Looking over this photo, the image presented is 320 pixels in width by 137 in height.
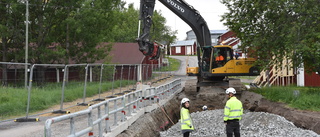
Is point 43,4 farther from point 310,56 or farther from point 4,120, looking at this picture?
point 310,56

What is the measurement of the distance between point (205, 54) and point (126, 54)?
2303cm

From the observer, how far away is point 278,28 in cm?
1909

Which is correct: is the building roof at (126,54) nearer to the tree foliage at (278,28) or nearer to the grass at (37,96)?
the tree foliage at (278,28)

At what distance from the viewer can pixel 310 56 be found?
17.4 m

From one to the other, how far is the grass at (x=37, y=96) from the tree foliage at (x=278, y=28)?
8553mm

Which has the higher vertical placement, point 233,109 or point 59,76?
point 59,76

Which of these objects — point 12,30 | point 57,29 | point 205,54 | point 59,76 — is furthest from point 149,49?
point 57,29

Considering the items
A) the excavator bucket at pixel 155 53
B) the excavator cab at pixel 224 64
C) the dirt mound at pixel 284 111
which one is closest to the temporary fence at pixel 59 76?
the excavator bucket at pixel 155 53

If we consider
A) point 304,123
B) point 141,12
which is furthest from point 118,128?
point 141,12

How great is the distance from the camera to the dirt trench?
1299 cm

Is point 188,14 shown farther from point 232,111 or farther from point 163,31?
point 163,31

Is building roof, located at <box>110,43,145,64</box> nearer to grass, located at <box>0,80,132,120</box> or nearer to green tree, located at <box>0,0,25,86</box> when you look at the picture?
green tree, located at <box>0,0,25,86</box>

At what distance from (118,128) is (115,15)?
72.8 feet

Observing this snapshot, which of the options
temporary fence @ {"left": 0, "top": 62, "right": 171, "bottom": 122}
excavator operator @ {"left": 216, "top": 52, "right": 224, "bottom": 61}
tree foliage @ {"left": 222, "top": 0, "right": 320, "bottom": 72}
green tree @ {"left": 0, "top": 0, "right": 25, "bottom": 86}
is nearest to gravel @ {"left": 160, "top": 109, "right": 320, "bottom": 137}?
tree foliage @ {"left": 222, "top": 0, "right": 320, "bottom": 72}
